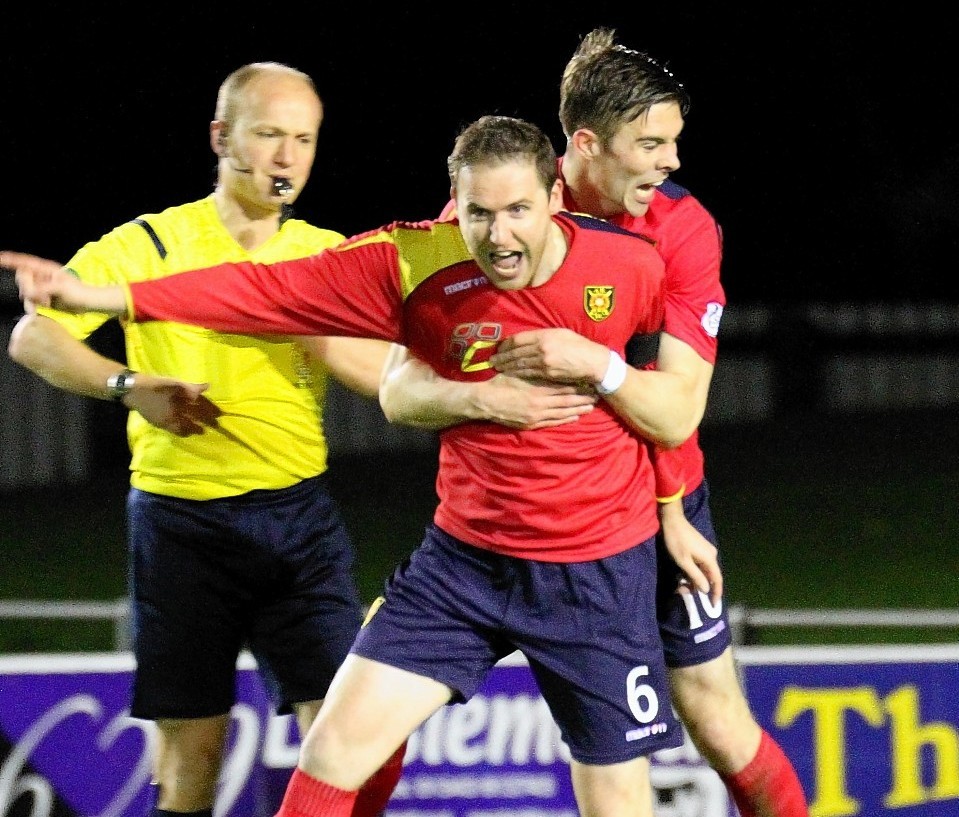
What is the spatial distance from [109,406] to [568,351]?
10.9 metres

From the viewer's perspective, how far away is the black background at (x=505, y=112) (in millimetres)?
21406

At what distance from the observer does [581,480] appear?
360cm

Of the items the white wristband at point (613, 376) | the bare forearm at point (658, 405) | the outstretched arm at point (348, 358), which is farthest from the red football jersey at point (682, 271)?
the outstretched arm at point (348, 358)

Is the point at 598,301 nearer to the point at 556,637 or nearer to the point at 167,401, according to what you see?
the point at 556,637

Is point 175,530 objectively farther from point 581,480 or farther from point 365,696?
point 581,480

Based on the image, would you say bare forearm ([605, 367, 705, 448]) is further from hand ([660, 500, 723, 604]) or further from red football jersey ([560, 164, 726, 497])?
hand ([660, 500, 723, 604])

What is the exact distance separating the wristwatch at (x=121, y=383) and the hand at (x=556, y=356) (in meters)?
0.92

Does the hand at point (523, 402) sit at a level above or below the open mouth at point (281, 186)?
below

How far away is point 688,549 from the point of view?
154 inches

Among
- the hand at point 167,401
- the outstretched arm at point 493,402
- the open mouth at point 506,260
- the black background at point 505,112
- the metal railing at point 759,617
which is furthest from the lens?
the black background at point 505,112

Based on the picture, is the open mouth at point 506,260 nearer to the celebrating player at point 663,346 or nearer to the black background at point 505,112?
the celebrating player at point 663,346

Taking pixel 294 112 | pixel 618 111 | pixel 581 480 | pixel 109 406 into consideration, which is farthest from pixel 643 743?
pixel 109 406

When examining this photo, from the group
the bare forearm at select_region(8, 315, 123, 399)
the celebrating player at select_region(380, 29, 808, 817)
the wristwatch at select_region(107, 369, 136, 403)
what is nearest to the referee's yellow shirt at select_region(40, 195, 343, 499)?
the bare forearm at select_region(8, 315, 123, 399)

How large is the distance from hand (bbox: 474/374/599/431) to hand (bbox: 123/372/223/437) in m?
0.70
